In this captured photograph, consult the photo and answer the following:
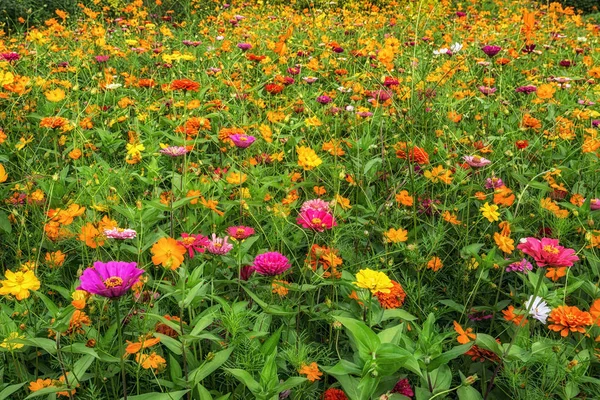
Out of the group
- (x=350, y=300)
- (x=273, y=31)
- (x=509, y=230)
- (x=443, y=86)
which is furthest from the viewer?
(x=273, y=31)

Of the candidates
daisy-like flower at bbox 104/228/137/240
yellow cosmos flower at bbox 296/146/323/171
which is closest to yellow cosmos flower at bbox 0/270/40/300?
daisy-like flower at bbox 104/228/137/240

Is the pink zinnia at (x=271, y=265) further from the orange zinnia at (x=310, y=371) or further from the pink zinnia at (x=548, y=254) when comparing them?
the pink zinnia at (x=548, y=254)

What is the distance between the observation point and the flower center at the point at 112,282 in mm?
823

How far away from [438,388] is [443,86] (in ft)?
6.44

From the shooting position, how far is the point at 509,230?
1319mm

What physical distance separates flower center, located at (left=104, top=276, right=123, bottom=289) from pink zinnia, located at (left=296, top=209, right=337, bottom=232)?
429mm

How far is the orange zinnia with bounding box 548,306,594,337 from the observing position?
978mm

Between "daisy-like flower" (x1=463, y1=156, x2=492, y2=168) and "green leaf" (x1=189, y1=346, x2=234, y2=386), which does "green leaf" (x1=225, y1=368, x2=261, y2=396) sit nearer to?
"green leaf" (x1=189, y1=346, x2=234, y2=386)

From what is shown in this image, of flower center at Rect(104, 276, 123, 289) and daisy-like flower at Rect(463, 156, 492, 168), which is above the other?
flower center at Rect(104, 276, 123, 289)

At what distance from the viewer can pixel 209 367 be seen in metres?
0.95

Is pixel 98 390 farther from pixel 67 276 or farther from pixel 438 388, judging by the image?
pixel 438 388

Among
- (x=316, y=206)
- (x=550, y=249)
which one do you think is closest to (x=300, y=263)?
(x=316, y=206)

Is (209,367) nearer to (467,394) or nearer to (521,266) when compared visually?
(467,394)

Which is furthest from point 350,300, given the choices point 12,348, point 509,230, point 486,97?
point 486,97
